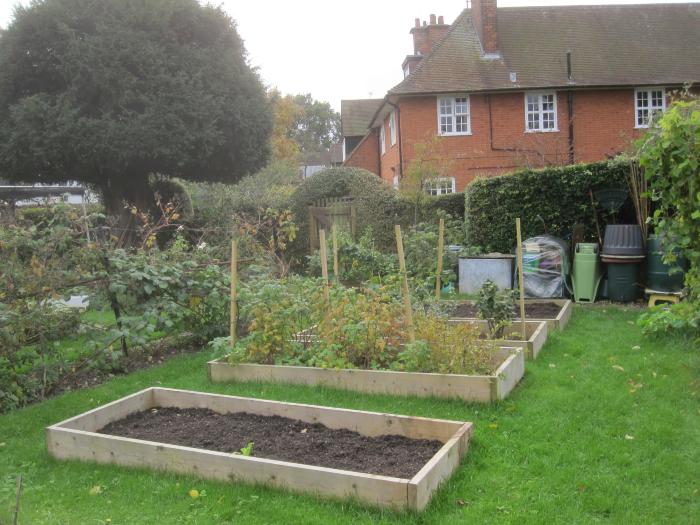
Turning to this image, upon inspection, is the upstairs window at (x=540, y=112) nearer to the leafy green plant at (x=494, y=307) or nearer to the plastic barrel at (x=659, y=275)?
the plastic barrel at (x=659, y=275)

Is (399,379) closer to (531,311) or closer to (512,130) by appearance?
(531,311)

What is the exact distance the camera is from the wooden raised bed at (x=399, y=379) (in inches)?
209

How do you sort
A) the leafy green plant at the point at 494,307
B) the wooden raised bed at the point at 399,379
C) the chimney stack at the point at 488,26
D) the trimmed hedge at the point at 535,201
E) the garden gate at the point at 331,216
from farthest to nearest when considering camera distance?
the chimney stack at the point at 488,26 → the garden gate at the point at 331,216 → the trimmed hedge at the point at 535,201 → the leafy green plant at the point at 494,307 → the wooden raised bed at the point at 399,379

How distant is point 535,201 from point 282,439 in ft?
27.5

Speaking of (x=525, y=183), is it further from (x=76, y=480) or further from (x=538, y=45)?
(x=538, y=45)

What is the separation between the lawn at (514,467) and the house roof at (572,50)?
1812 centimetres

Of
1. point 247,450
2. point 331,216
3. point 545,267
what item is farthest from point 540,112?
point 247,450

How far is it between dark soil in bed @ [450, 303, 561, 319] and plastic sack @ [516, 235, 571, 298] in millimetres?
998

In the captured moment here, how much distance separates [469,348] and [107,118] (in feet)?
47.6

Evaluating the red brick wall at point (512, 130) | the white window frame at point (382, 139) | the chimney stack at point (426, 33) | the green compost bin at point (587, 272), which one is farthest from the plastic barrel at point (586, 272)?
the chimney stack at point (426, 33)

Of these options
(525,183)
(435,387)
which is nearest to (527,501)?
(435,387)

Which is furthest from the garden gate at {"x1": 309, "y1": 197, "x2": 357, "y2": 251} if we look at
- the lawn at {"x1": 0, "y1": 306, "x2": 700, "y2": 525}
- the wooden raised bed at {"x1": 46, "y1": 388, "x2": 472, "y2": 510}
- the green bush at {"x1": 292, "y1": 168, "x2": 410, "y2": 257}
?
the wooden raised bed at {"x1": 46, "y1": 388, "x2": 472, "y2": 510}

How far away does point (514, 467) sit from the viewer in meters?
4.07

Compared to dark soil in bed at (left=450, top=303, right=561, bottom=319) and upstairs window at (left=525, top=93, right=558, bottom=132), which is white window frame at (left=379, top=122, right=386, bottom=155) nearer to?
upstairs window at (left=525, top=93, right=558, bottom=132)
